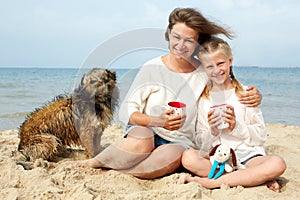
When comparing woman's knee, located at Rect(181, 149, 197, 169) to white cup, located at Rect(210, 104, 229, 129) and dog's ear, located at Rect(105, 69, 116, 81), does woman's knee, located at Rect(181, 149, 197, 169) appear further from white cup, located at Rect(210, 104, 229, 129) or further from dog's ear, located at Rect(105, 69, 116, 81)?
dog's ear, located at Rect(105, 69, 116, 81)

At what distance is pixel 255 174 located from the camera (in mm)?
2629

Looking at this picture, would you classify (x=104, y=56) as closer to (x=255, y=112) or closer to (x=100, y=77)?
(x=100, y=77)

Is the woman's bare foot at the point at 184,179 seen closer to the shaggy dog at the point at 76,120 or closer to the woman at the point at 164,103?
the woman at the point at 164,103

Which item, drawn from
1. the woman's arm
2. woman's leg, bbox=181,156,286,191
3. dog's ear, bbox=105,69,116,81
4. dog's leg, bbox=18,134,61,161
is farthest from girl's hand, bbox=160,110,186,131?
dog's leg, bbox=18,134,61,161

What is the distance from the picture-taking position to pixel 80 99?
11.0 feet

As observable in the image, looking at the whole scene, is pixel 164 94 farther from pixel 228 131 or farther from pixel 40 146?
pixel 40 146

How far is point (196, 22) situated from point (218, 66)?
431 mm

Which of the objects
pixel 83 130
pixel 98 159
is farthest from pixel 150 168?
pixel 83 130

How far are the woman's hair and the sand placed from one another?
49.9 inches

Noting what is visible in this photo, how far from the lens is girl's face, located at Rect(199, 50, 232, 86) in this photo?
2.94 m

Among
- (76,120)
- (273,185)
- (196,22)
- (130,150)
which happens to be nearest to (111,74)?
(76,120)

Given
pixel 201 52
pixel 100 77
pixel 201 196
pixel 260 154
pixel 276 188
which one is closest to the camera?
pixel 201 196

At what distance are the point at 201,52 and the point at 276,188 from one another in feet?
4.20

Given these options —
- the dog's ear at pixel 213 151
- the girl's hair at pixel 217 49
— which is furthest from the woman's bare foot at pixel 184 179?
the girl's hair at pixel 217 49
